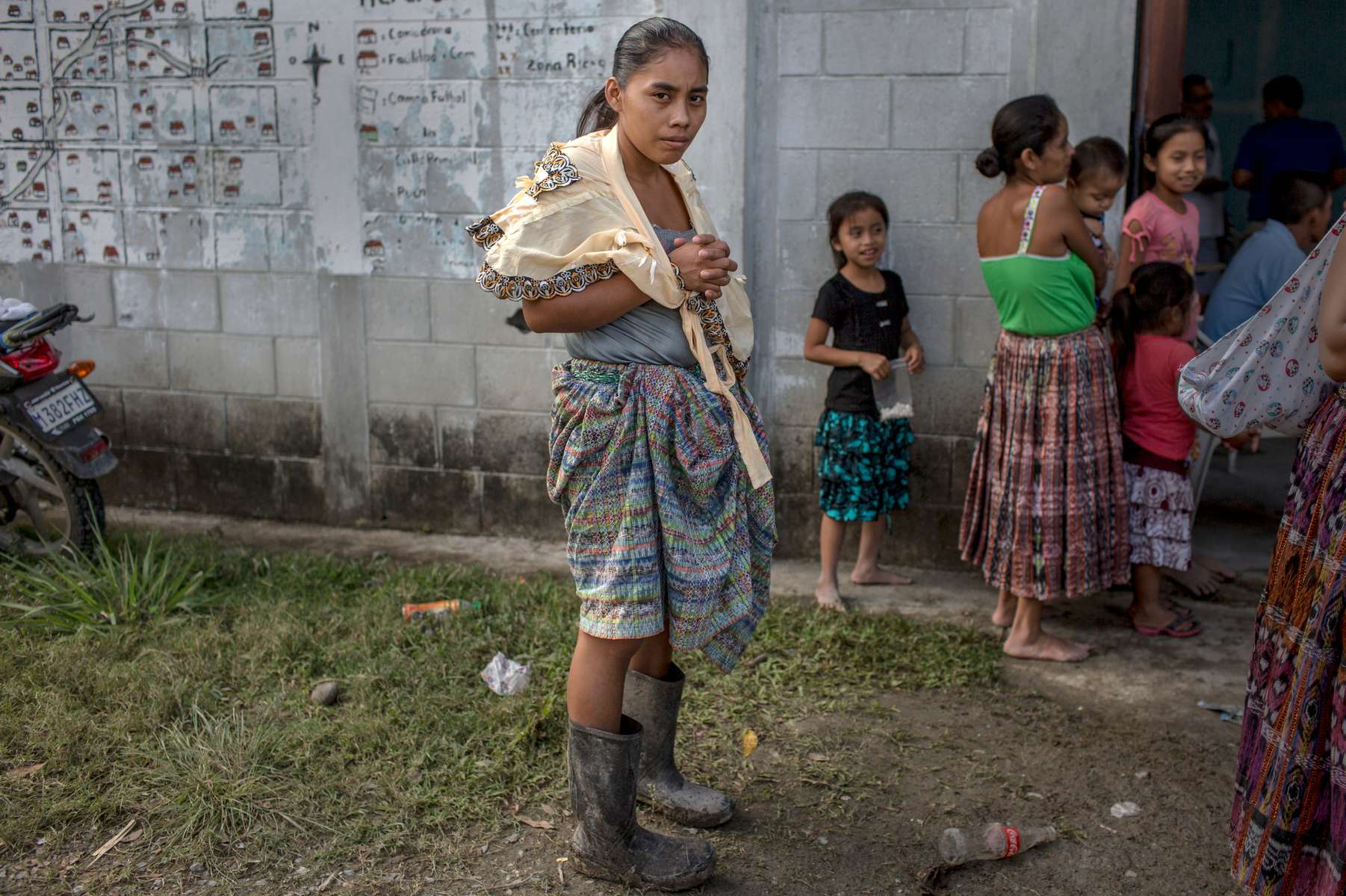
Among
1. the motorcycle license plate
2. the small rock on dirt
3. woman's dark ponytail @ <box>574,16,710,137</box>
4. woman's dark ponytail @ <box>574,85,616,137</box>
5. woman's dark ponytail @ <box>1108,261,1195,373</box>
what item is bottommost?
the small rock on dirt

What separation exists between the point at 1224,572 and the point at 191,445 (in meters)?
4.55

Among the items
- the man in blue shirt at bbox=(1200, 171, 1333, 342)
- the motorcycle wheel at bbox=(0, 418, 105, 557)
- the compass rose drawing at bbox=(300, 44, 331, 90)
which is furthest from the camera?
the compass rose drawing at bbox=(300, 44, 331, 90)

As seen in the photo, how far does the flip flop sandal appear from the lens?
439cm

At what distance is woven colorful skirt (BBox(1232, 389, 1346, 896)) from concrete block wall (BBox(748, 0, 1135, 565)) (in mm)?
2341

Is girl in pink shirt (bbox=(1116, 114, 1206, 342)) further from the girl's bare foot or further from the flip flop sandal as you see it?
the girl's bare foot

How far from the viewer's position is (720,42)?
480 cm

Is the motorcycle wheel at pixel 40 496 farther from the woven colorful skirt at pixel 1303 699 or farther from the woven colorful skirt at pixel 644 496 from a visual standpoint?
the woven colorful skirt at pixel 1303 699

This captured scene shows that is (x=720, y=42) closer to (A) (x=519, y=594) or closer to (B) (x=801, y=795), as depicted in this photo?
(A) (x=519, y=594)

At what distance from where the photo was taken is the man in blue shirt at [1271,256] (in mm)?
5051

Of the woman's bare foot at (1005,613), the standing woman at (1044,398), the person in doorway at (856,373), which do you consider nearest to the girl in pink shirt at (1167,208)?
the standing woman at (1044,398)

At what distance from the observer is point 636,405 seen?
8.91 feet

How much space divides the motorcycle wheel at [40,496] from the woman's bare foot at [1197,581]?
13.8 feet

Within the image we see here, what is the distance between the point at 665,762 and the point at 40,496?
3.28m

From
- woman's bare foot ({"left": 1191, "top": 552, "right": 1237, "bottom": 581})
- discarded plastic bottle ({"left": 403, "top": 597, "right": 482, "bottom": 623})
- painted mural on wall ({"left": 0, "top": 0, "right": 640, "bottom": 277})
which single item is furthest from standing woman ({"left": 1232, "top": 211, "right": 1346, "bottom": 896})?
painted mural on wall ({"left": 0, "top": 0, "right": 640, "bottom": 277})
